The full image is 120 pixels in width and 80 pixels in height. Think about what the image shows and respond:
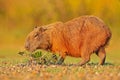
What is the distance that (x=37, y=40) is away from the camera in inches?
613

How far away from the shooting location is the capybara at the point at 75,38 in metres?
15.0

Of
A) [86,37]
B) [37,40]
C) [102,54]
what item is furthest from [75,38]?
[37,40]

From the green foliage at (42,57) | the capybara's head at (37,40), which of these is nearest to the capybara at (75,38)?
the capybara's head at (37,40)

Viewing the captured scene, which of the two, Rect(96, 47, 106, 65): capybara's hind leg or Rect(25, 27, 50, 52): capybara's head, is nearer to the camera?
Rect(96, 47, 106, 65): capybara's hind leg

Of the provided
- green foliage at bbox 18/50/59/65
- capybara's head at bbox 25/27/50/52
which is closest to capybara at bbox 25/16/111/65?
capybara's head at bbox 25/27/50/52

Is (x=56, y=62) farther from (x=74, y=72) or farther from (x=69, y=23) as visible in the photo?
(x=74, y=72)

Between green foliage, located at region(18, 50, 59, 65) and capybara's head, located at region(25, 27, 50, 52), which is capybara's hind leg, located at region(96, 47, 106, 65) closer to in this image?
green foliage, located at region(18, 50, 59, 65)

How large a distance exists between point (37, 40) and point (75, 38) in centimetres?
124

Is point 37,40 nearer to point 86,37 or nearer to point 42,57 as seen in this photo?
point 42,57

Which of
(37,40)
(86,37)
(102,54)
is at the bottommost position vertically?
(102,54)

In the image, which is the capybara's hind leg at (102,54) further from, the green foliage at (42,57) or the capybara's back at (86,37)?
the green foliage at (42,57)

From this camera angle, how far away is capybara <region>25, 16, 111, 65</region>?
15008mm

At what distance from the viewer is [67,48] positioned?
49.8 ft

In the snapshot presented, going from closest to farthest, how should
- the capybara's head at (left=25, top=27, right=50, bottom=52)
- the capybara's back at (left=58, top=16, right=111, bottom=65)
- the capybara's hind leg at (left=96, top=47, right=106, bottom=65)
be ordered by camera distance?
1. the capybara's back at (left=58, top=16, right=111, bottom=65)
2. the capybara's hind leg at (left=96, top=47, right=106, bottom=65)
3. the capybara's head at (left=25, top=27, right=50, bottom=52)
